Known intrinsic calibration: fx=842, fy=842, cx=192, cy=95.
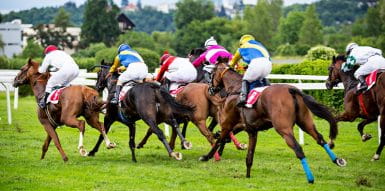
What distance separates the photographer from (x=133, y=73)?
1418 cm

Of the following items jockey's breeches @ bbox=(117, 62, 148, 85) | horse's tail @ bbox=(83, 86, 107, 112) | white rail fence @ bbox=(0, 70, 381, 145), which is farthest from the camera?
white rail fence @ bbox=(0, 70, 381, 145)

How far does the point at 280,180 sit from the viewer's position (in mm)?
11641

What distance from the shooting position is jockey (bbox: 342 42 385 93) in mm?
14133

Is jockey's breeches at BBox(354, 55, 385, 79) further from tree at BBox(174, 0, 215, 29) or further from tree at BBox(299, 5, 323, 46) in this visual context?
tree at BBox(174, 0, 215, 29)

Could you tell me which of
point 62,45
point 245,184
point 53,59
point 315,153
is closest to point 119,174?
point 245,184

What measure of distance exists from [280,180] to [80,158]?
4186mm

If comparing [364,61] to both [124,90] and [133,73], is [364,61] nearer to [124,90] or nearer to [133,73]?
[133,73]

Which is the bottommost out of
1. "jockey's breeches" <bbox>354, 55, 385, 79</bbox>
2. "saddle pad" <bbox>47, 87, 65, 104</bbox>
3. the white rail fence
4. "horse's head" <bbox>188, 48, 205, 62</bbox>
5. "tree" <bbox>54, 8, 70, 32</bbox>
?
"tree" <bbox>54, 8, 70, 32</bbox>

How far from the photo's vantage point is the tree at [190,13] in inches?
4441

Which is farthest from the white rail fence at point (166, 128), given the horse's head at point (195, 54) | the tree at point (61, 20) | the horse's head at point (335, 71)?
the tree at point (61, 20)

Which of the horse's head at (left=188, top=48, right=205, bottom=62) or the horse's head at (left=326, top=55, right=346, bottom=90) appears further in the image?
the horse's head at (left=188, top=48, right=205, bottom=62)

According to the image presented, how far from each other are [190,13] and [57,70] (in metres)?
98.9

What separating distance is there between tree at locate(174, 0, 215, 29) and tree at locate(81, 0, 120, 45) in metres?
15.1

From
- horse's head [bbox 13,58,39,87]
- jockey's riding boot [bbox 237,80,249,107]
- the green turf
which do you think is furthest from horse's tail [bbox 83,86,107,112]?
jockey's riding boot [bbox 237,80,249,107]
